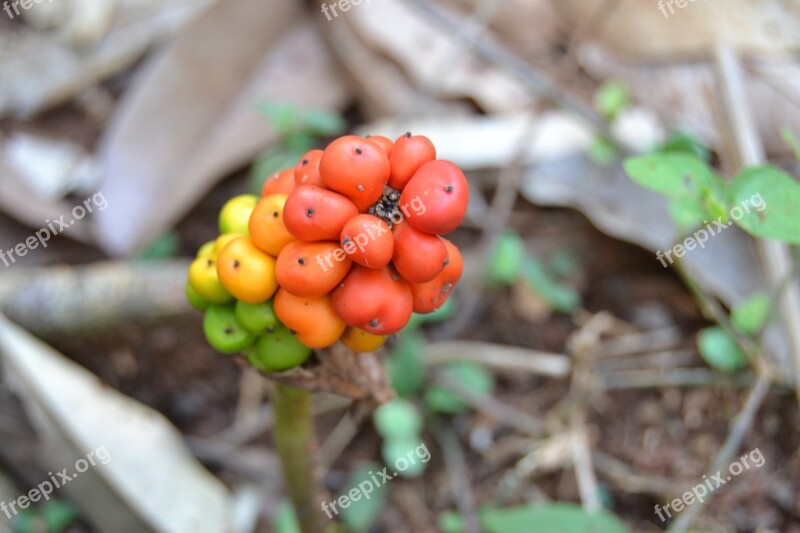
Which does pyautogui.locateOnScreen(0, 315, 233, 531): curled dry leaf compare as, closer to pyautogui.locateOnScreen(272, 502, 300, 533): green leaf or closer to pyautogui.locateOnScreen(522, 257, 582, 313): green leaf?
pyautogui.locateOnScreen(272, 502, 300, 533): green leaf

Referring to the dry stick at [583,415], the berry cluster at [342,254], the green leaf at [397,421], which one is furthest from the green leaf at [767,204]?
the green leaf at [397,421]

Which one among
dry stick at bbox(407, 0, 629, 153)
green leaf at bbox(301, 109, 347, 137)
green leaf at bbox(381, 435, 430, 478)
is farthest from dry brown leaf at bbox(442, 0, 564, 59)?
green leaf at bbox(381, 435, 430, 478)

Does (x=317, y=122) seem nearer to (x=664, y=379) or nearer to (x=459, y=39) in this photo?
(x=459, y=39)

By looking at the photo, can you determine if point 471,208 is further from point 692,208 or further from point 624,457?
point 692,208

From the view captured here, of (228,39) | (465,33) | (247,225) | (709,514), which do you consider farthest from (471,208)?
(247,225)

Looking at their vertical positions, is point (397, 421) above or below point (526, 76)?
below

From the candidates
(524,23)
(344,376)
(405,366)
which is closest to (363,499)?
(405,366)
